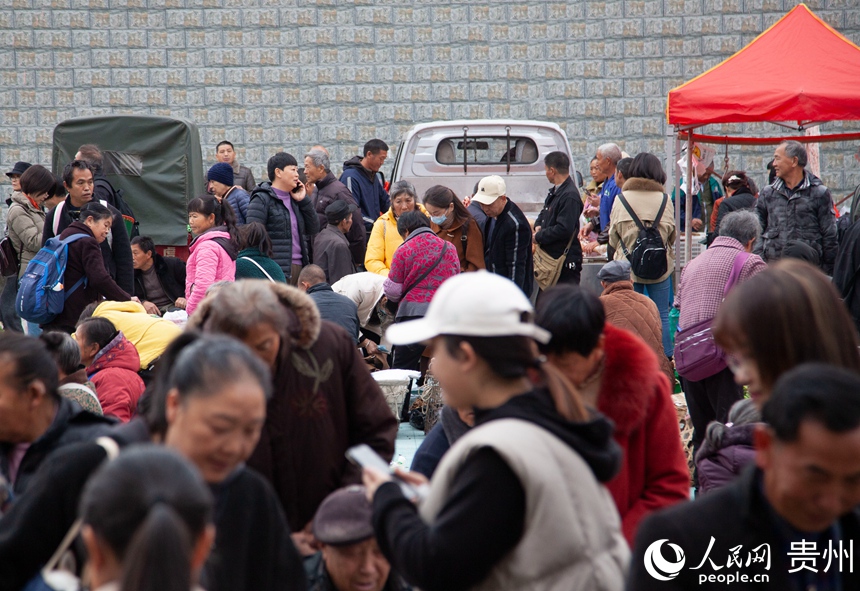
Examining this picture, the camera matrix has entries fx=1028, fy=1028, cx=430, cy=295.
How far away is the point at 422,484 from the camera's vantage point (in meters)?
2.40

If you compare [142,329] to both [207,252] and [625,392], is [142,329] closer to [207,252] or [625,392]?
[207,252]

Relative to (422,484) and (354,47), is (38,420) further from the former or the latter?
(354,47)

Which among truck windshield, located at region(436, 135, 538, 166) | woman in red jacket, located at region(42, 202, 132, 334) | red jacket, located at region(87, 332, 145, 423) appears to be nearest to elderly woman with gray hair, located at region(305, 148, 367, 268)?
truck windshield, located at region(436, 135, 538, 166)

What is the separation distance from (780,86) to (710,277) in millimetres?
3616

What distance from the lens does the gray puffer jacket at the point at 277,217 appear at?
887cm

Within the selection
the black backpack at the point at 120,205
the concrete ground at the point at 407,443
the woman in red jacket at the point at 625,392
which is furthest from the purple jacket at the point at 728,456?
the black backpack at the point at 120,205

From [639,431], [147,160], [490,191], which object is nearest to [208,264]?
[490,191]

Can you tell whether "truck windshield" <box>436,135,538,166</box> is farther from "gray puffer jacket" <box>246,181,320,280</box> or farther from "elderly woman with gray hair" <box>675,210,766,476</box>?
"elderly woman with gray hair" <box>675,210,766,476</box>

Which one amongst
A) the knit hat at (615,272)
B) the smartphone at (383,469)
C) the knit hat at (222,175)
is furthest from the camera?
the knit hat at (222,175)

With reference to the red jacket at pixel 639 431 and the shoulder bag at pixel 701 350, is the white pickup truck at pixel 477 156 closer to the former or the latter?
the shoulder bag at pixel 701 350

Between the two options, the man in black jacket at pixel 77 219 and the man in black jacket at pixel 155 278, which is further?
the man in black jacket at pixel 155 278

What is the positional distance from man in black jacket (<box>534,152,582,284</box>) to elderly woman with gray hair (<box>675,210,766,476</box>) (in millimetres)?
3010

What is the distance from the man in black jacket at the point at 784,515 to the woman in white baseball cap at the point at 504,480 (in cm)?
22

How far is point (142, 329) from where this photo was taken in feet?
21.4
